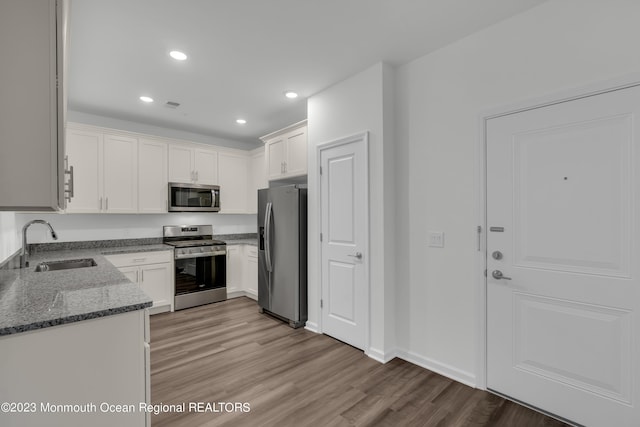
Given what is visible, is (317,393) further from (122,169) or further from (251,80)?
(122,169)

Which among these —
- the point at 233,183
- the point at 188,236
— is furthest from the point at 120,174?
the point at 233,183

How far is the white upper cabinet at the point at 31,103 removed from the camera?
1.13 metres

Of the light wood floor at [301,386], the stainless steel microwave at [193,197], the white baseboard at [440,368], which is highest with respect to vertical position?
the stainless steel microwave at [193,197]

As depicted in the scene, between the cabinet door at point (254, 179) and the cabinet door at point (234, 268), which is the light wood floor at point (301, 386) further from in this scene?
the cabinet door at point (254, 179)

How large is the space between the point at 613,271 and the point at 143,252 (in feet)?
14.7

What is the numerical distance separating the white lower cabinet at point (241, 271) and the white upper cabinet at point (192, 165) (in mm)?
1148

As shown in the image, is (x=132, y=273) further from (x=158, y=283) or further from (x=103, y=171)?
(x=103, y=171)

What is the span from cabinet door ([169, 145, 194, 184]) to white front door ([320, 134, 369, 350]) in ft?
7.65

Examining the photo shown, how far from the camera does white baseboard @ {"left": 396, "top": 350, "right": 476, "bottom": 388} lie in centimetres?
228

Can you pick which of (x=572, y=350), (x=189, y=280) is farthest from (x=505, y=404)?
(x=189, y=280)

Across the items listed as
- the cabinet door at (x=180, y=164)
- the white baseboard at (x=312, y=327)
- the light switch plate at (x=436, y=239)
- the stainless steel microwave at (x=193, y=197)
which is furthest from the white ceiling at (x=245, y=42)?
the white baseboard at (x=312, y=327)

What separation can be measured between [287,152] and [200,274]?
2160 mm

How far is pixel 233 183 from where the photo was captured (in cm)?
500

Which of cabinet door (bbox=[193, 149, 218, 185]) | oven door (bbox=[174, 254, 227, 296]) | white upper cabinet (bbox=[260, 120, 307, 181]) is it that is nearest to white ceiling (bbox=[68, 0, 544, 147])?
white upper cabinet (bbox=[260, 120, 307, 181])
